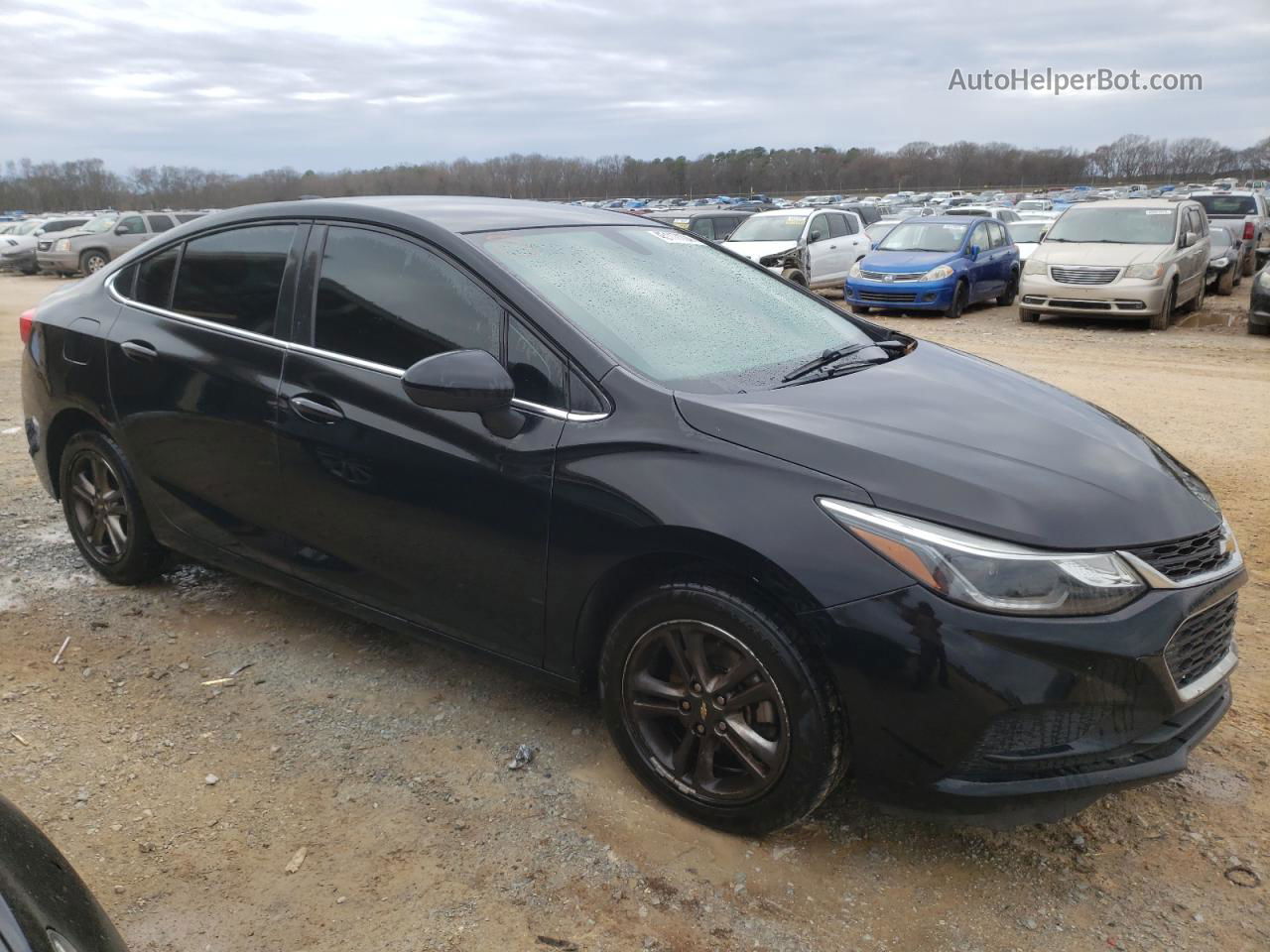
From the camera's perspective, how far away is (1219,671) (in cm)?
268

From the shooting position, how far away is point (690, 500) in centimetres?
261

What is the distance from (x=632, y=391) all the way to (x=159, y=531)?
2395 millimetres

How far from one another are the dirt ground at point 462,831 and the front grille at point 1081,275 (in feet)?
35.9

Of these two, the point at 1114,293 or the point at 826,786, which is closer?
the point at 826,786

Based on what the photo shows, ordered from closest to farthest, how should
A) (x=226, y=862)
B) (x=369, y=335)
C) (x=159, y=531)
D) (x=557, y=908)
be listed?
(x=557, y=908)
(x=226, y=862)
(x=369, y=335)
(x=159, y=531)

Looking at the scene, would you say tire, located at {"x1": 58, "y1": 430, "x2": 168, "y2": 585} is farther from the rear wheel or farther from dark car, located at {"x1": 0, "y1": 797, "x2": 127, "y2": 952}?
the rear wheel

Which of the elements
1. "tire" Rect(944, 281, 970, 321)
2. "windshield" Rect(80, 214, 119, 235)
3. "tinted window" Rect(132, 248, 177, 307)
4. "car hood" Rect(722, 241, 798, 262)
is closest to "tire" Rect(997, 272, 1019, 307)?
"tire" Rect(944, 281, 970, 321)

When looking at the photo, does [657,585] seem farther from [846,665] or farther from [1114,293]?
[1114,293]

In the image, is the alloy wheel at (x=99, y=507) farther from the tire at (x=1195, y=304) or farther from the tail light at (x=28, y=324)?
the tire at (x=1195, y=304)

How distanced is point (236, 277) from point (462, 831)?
2.22 metres

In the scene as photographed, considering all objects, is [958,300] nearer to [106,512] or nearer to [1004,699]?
[106,512]

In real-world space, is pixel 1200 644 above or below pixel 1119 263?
below

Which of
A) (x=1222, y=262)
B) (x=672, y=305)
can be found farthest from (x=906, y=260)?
(x=672, y=305)

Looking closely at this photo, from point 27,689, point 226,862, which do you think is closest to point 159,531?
point 27,689
